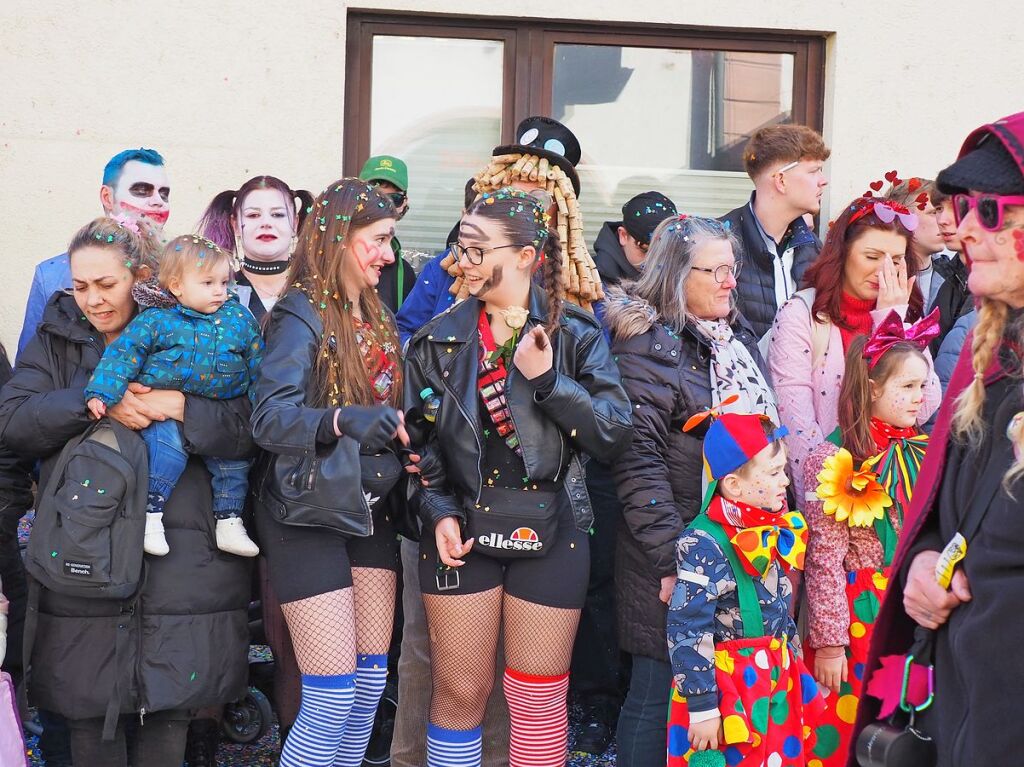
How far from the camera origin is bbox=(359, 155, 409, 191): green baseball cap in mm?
5235

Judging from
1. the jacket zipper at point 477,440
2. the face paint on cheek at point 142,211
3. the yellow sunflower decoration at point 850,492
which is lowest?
the yellow sunflower decoration at point 850,492

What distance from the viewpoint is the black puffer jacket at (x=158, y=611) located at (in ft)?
12.3

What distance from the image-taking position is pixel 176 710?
389 centimetres

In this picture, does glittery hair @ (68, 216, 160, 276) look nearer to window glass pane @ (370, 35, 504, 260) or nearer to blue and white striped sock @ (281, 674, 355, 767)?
blue and white striped sock @ (281, 674, 355, 767)

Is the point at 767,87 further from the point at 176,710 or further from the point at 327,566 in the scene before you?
the point at 176,710

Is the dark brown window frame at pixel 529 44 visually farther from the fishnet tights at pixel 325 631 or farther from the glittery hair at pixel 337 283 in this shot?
the fishnet tights at pixel 325 631

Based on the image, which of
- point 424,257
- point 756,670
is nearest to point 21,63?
point 424,257

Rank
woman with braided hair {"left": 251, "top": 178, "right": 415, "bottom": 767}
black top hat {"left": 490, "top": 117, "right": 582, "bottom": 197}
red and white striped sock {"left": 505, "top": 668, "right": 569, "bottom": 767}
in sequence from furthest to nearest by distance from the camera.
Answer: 1. black top hat {"left": 490, "top": 117, "right": 582, "bottom": 197}
2. red and white striped sock {"left": 505, "top": 668, "right": 569, "bottom": 767}
3. woman with braided hair {"left": 251, "top": 178, "right": 415, "bottom": 767}

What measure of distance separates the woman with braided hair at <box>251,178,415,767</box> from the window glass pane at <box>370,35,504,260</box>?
2.22 meters

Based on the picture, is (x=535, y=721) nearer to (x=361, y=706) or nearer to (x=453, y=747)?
(x=453, y=747)

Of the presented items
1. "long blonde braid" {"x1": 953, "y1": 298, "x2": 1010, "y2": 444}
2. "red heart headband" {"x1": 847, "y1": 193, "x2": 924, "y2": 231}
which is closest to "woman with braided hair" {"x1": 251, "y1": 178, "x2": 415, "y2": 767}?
"long blonde braid" {"x1": 953, "y1": 298, "x2": 1010, "y2": 444}

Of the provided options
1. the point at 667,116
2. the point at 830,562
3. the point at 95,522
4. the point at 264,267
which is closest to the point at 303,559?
the point at 95,522

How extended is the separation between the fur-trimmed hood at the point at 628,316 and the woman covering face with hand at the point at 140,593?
1.25 meters

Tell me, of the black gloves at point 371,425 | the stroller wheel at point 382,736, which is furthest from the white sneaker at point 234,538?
the stroller wheel at point 382,736
